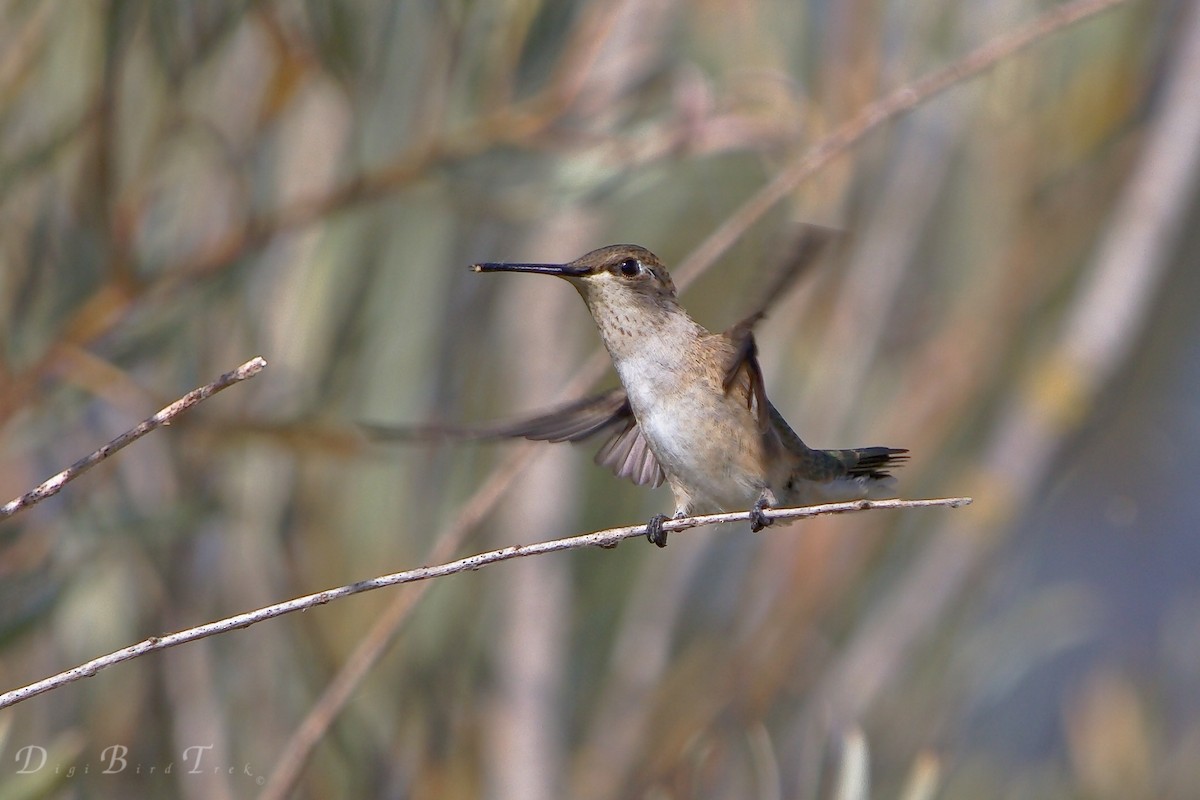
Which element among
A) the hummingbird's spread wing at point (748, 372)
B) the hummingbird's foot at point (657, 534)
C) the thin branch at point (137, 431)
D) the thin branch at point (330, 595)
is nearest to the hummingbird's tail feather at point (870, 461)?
the hummingbird's spread wing at point (748, 372)

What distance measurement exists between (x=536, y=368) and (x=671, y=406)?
0.64 meters

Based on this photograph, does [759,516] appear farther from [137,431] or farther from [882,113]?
[137,431]

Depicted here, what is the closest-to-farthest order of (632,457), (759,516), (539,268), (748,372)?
(759,516) < (539,268) < (748,372) < (632,457)

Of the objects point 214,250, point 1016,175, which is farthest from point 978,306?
point 214,250

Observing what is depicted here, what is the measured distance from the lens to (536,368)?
258 centimetres

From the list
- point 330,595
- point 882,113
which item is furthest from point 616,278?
point 330,595

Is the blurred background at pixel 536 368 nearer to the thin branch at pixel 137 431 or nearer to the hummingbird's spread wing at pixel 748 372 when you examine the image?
the hummingbird's spread wing at pixel 748 372

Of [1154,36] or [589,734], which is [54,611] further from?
[1154,36]

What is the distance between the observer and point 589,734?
263 cm

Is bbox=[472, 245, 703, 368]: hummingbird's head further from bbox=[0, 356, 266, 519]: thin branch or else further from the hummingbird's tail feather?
bbox=[0, 356, 266, 519]: thin branch

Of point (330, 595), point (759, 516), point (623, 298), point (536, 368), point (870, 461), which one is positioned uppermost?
point (536, 368)

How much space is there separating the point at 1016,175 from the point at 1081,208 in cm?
19

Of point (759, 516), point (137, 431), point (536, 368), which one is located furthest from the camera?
point (536, 368)

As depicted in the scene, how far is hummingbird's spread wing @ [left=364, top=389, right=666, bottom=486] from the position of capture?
1627mm
